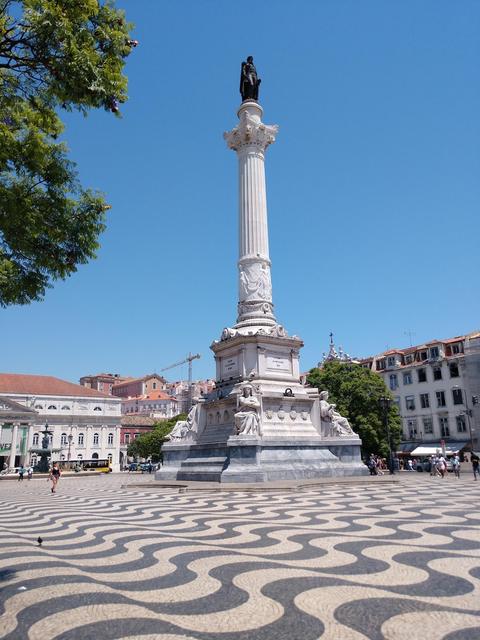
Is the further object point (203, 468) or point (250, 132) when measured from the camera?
point (250, 132)

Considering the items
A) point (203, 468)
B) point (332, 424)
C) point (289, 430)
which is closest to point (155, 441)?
point (332, 424)

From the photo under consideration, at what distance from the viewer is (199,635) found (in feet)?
11.4

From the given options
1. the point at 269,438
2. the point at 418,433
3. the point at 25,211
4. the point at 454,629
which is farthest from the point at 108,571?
the point at 418,433

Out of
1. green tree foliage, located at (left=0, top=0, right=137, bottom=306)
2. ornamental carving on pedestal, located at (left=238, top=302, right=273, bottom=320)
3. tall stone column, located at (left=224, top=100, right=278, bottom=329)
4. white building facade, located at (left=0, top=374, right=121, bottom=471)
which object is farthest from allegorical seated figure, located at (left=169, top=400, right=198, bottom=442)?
white building facade, located at (left=0, top=374, right=121, bottom=471)

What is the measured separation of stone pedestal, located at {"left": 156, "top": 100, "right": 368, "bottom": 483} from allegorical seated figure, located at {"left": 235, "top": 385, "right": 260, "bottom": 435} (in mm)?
39

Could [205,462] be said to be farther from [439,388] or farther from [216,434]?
[439,388]

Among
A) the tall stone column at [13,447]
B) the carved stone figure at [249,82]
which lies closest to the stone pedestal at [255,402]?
the carved stone figure at [249,82]

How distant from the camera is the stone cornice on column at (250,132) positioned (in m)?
26.0

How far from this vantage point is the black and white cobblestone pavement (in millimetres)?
3594

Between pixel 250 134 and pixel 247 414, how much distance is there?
49.7 feet

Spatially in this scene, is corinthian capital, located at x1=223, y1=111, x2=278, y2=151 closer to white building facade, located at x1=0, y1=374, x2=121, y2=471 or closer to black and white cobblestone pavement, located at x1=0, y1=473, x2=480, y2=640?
black and white cobblestone pavement, located at x1=0, y1=473, x2=480, y2=640

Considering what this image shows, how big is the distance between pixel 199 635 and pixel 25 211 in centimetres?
488

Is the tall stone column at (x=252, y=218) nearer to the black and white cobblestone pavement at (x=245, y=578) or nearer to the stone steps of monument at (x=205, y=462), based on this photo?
the stone steps of monument at (x=205, y=462)

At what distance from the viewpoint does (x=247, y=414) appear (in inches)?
756
